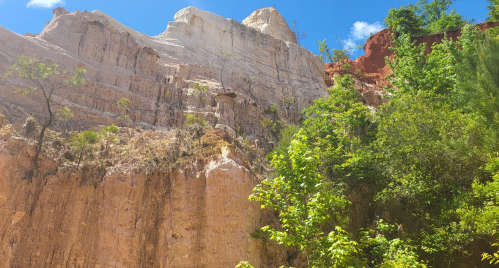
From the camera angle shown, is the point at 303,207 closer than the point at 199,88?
Yes

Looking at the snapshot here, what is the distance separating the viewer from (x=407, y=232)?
622 inches

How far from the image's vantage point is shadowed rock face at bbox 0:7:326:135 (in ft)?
81.0

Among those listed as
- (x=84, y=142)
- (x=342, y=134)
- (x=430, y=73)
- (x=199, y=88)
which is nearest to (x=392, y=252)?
(x=342, y=134)

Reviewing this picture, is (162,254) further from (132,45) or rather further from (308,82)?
(308,82)

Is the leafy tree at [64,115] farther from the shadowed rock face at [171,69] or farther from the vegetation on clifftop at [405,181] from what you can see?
the vegetation on clifftop at [405,181]

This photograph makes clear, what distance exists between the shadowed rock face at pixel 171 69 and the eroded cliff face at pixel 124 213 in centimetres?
635

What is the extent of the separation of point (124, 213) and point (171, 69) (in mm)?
19176

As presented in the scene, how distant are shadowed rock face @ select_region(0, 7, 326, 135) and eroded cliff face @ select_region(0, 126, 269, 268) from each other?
20.8 feet

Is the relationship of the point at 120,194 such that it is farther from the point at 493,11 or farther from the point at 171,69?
the point at 493,11

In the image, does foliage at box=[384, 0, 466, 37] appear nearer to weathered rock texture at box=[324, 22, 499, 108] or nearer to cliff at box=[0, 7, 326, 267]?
weathered rock texture at box=[324, 22, 499, 108]

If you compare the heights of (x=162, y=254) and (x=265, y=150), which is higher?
(x=265, y=150)

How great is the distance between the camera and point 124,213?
14938 mm

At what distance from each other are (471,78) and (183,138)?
11.8 m

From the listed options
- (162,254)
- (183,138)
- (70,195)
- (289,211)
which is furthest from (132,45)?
(289,211)
